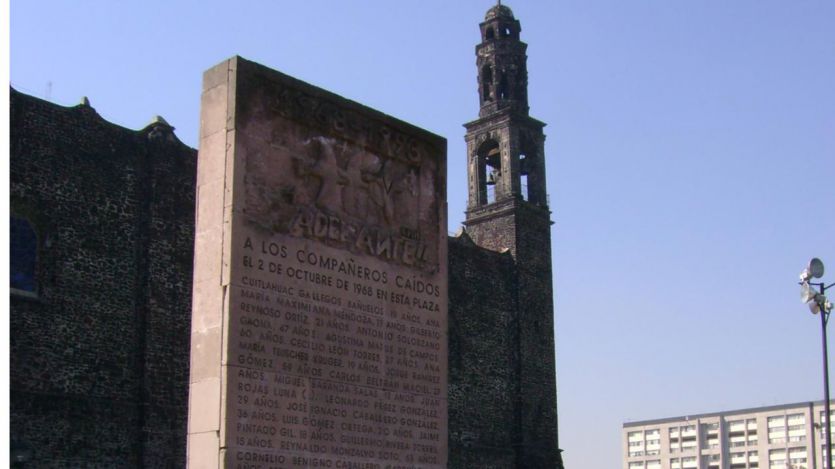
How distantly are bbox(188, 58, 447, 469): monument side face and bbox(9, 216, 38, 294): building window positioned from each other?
14.4m

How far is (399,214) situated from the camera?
11445 millimetres

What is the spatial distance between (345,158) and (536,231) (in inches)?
1052

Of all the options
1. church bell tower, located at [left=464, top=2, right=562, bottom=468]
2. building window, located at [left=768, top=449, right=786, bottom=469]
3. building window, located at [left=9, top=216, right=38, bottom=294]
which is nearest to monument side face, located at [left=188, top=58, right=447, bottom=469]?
building window, located at [left=9, top=216, right=38, bottom=294]

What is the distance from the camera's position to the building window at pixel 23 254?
24.0 m

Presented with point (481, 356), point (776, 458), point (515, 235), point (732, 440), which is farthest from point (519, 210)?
point (732, 440)

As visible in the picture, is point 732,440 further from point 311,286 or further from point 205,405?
point 205,405

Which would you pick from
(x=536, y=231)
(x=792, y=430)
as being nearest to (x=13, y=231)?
(x=536, y=231)

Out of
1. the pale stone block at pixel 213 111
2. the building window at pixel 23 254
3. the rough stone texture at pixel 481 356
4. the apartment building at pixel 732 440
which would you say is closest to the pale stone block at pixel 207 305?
the pale stone block at pixel 213 111

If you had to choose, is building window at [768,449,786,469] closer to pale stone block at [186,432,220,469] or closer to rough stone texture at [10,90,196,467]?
rough stone texture at [10,90,196,467]

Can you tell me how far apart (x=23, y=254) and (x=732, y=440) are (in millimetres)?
81151

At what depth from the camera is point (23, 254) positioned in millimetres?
24219

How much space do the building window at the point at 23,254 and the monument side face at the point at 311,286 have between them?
47.4ft

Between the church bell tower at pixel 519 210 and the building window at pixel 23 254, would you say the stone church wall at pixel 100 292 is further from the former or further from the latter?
the church bell tower at pixel 519 210

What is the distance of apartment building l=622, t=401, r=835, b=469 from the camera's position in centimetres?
9162
